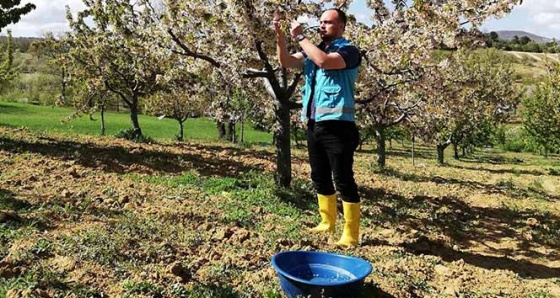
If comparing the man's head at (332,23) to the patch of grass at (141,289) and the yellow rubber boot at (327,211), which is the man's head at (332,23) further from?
the patch of grass at (141,289)

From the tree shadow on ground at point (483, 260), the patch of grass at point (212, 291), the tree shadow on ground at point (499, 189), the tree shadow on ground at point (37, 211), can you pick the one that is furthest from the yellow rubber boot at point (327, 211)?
the tree shadow on ground at point (499, 189)

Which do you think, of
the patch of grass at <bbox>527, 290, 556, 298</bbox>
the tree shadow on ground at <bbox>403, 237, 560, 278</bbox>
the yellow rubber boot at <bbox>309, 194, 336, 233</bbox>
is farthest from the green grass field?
A: the patch of grass at <bbox>527, 290, 556, 298</bbox>

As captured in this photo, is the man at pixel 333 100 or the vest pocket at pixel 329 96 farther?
the vest pocket at pixel 329 96

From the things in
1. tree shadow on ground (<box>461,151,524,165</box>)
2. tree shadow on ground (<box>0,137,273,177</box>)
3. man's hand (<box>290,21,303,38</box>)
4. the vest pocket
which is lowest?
tree shadow on ground (<box>461,151,524,165</box>)

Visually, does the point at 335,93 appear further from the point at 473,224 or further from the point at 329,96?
the point at 473,224

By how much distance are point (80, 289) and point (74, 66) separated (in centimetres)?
1744

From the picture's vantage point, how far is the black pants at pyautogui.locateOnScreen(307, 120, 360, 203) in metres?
5.17

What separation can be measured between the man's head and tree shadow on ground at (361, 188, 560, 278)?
3.00 m

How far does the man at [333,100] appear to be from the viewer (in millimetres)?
5016

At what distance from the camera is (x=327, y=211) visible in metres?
5.82

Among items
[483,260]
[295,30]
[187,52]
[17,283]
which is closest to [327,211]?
[295,30]

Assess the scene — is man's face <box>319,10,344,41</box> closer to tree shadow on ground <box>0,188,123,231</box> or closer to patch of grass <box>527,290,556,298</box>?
patch of grass <box>527,290,556,298</box>

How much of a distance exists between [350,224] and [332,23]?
217 centimetres

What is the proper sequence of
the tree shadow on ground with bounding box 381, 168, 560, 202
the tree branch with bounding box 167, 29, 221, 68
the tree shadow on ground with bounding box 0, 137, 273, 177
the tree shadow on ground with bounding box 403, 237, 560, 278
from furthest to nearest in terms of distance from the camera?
the tree shadow on ground with bounding box 381, 168, 560, 202
the tree shadow on ground with bounding box 0, 137, 273, 177
the tree branch with bounding box 167, 29, 221, 68
the tree shadow on ground with bounding box 403, 237, 560, 278
